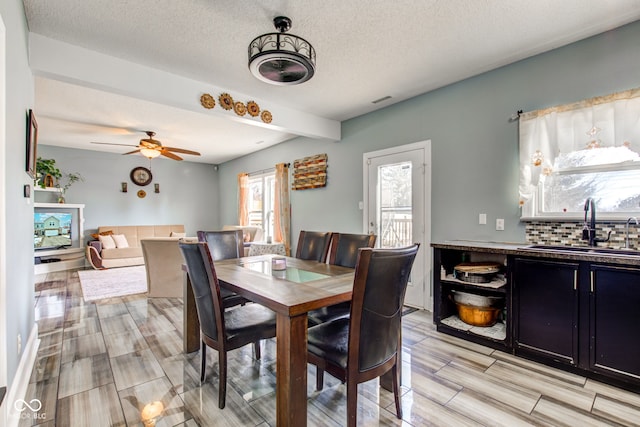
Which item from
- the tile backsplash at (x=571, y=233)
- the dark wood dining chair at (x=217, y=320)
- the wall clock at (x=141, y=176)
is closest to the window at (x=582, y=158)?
the tile backsplash at (x=571, y=233)

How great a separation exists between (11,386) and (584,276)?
144 inches

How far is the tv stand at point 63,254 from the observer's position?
5.98m

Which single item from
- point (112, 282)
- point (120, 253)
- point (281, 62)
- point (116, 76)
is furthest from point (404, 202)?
point (120, 253)

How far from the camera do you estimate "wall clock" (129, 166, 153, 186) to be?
7.31 metres

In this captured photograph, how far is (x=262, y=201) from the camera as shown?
676cm

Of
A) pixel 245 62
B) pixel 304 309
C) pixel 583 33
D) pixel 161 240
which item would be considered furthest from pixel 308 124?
pixel 304 309

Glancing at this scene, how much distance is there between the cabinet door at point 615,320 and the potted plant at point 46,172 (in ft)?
27.6

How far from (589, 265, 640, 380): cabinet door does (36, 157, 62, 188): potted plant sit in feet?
27.6

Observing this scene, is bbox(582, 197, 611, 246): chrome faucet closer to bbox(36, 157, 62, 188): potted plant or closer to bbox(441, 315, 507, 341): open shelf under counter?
bbox(441, 315, 507, 341): open shelf under counter

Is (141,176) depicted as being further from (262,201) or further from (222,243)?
(222,243)

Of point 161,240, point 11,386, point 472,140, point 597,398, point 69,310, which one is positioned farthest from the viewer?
point 161,240

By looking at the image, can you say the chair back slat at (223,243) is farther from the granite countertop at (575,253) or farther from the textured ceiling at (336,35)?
the granite countertop at (575,253)

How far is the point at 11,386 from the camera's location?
65.5 inches

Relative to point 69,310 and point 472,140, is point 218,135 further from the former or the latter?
point 472,140
